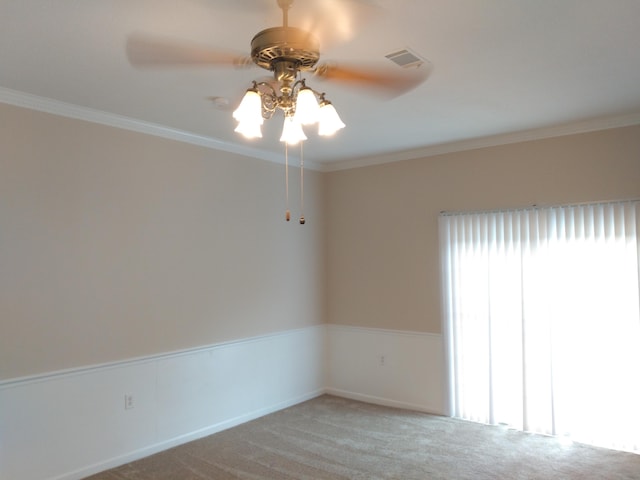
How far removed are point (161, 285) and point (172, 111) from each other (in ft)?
4.78

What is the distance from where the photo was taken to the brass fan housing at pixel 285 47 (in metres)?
1.87

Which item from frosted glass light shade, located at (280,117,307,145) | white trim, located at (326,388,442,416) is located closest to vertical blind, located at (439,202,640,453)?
white trim, located at (326,388,442,416)

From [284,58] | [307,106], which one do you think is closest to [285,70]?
[284,58]

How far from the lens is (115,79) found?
291 centimetres

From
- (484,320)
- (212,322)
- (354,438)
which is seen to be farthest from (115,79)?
(484,320)

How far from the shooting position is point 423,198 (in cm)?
493

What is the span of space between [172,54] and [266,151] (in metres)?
2.38

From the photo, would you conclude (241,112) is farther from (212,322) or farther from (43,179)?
(212,322)

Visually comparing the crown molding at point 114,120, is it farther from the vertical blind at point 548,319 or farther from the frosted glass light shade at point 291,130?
the vertical blind at point 548,319

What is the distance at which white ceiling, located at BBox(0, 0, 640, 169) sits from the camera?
2.12 metres

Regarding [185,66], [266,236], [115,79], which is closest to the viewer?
[185,66]

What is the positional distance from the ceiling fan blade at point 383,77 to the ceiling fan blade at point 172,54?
51 centimetres

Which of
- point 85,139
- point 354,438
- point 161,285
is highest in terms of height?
point 85,139

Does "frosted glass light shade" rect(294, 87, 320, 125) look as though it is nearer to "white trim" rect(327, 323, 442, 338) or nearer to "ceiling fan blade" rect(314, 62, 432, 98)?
"ceiling fan blade" rect(314, 62, 432, 98)
